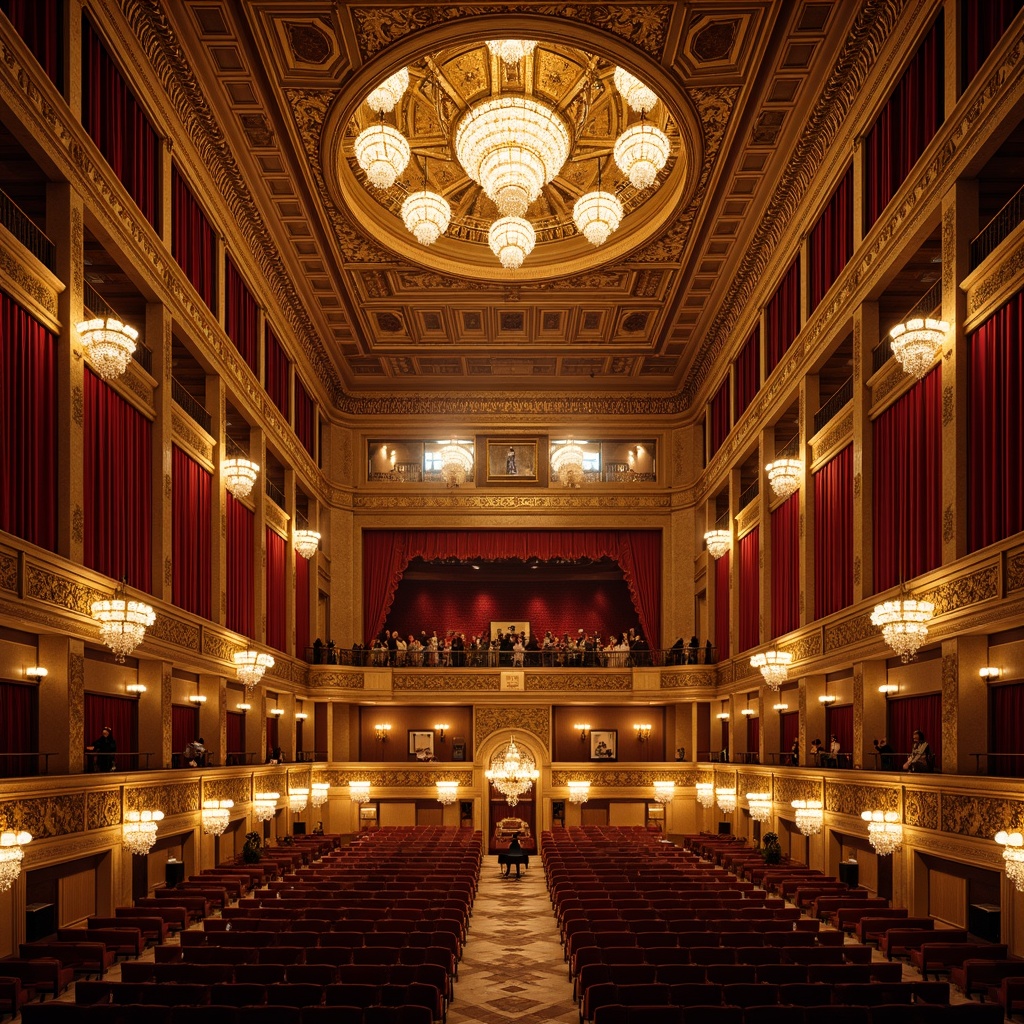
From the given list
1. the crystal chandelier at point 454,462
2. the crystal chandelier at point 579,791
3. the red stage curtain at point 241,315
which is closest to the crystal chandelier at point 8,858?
the red stage curtain at point 241,315

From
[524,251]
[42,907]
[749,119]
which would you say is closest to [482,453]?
[524,251]

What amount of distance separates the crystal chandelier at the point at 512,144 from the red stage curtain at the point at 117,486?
7192 mm

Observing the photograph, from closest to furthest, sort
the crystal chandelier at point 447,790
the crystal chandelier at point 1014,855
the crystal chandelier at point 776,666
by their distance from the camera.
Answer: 1. the crystal chandelier at point 1014,855
2. the crystal chandelier at point 776,666
3. the crystal chandelier at point 447,790

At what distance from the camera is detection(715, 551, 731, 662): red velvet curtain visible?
2916 centimetres

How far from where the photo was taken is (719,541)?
27.4 meters

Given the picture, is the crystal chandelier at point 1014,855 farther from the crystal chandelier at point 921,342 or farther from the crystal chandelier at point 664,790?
the crystal chandelier at point 664,790

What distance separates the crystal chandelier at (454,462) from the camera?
107ft

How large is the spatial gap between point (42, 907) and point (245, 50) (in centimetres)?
1274

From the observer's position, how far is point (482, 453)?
33969 millimetres

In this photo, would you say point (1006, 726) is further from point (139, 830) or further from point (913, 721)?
point (139, 830)

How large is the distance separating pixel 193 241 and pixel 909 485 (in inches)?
503

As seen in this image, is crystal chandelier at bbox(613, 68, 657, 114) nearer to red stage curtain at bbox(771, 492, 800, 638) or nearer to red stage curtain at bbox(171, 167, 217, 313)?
red stage curtain at bbox(171, 167, 217, 313)

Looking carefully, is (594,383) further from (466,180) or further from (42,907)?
(42,907)

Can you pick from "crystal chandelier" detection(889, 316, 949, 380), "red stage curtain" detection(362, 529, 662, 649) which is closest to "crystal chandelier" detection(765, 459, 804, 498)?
"crystal chandelier" detection(889, 316, 949, 380)
